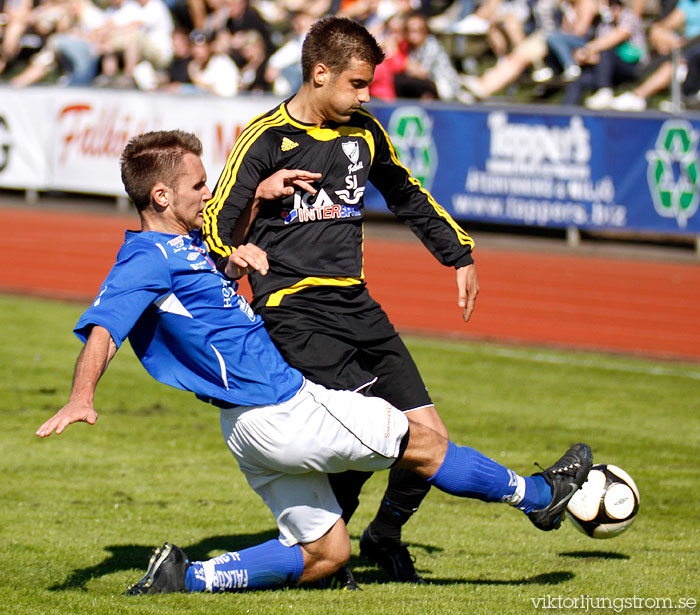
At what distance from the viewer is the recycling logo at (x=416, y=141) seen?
1616 cm

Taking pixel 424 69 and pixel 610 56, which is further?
pixel 424 69

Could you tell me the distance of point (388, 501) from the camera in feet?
15.4

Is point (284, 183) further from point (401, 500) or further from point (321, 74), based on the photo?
point (401, 500)

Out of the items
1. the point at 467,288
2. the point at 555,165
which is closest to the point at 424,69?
the point at 555,165

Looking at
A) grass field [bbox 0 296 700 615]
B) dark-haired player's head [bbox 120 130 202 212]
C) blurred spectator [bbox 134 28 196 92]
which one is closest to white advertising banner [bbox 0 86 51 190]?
blurred spectator [bbox 134 28 196 92]

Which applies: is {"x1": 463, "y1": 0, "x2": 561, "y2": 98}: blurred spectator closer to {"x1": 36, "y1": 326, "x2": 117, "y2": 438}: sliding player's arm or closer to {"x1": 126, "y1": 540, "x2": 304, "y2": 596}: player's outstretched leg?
{"x1": 126, "y1": 540, "x2": 304, "y2": 596}: player's outstretched leg

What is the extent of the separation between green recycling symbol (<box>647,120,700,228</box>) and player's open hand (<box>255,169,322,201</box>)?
10.8 meters

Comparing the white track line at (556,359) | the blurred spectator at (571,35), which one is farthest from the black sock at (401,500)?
the blurred spectator at (571,35)

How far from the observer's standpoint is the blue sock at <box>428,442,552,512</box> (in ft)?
13.5

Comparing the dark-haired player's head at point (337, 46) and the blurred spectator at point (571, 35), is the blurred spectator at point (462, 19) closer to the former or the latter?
the blurred spectator at point (571, 35)

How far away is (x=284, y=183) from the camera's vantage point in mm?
4297

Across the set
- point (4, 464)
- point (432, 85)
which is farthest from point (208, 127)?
point (4, 464)

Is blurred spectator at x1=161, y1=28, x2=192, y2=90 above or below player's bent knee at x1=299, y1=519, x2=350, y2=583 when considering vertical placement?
above

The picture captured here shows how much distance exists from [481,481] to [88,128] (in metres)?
16.1
